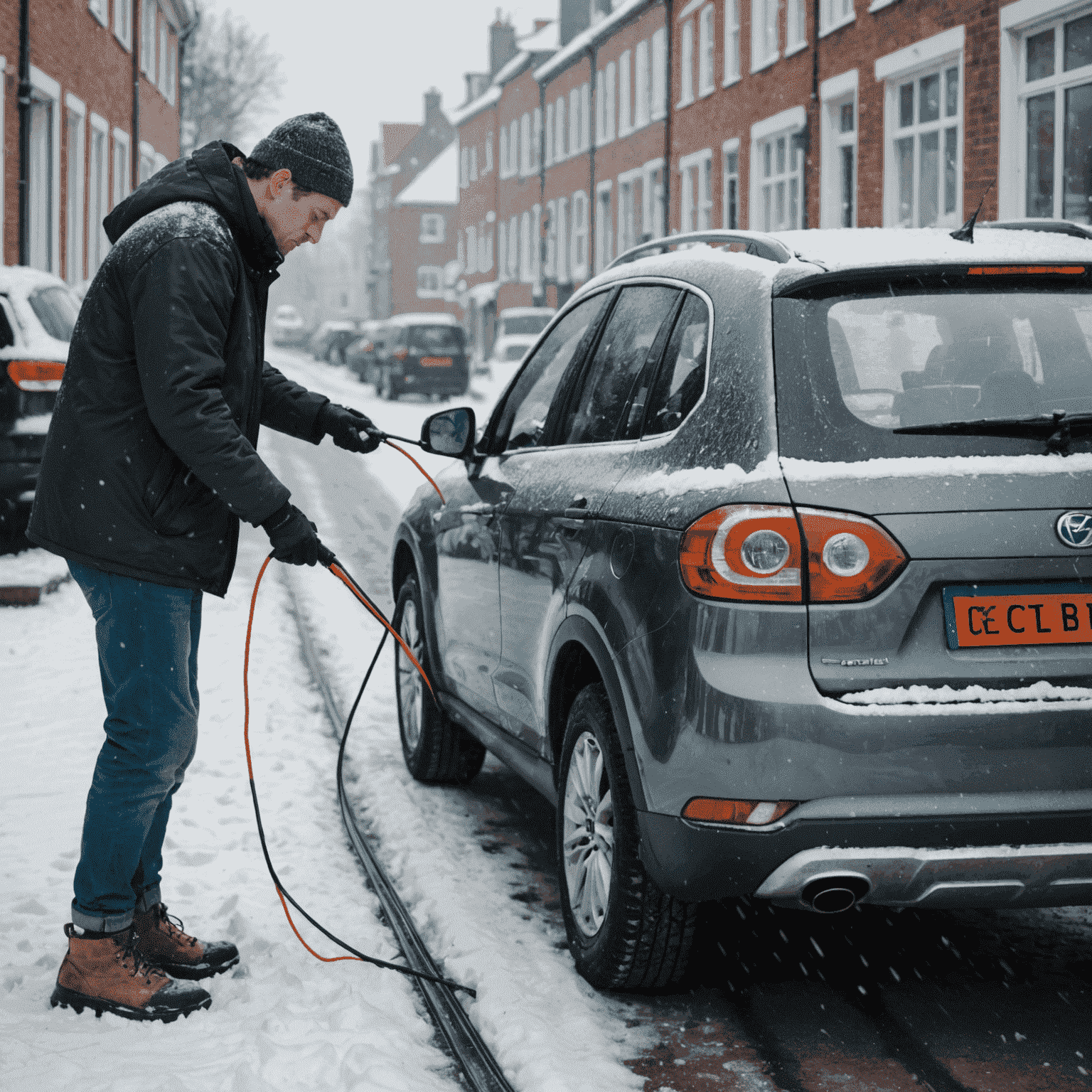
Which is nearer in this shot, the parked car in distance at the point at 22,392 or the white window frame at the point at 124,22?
the parked car in distance at the point at 22,392

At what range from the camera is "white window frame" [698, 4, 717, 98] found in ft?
96.8

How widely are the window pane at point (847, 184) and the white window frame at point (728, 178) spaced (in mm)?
5160

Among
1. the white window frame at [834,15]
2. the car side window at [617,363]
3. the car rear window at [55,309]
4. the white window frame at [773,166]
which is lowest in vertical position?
the car side window at [617,363]

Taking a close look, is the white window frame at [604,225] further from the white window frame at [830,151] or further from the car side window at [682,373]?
the car side window at [682,373]

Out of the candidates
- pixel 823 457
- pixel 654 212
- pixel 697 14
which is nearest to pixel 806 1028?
pixel 823 457

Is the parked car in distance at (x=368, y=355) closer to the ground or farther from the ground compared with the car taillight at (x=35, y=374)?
farther from the ground

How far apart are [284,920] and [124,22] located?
25223 mm

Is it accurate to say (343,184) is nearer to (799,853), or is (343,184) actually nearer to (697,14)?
(799,853)

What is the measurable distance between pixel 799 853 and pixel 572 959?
101 cm

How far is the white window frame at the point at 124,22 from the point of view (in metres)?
25.8

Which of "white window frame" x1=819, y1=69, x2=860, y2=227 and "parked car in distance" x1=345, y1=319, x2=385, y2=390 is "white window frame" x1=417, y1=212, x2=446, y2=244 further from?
"white window frame" x1=819, y1=69, x2=860, y2=227

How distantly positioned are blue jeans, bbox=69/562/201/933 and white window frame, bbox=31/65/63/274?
18.3 meters

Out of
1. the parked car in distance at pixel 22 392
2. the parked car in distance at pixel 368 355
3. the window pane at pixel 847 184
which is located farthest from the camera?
the parked car in distance at pixel 368 355

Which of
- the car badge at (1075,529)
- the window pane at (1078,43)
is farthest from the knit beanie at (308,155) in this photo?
the window pane at (1078,43)
